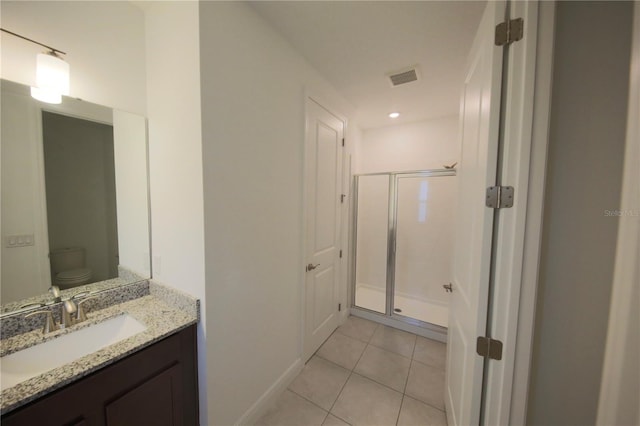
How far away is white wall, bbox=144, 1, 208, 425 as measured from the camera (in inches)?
43.3

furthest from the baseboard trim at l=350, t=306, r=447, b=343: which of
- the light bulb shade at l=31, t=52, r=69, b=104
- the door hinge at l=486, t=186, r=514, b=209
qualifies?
the light bulb shade at l=31, t=52, r=69, b=104

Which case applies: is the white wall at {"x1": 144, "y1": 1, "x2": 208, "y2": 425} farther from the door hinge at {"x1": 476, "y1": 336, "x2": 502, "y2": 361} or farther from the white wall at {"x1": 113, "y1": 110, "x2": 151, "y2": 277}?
the door hinge at {"x1": 476, "y1": 336, "x2": 502, "y2": 361}

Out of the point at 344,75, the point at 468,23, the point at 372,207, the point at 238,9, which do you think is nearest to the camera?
the point at 238,9

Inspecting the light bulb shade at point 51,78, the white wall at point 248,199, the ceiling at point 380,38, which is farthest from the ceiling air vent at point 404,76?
the light bulb shade at point 51,78

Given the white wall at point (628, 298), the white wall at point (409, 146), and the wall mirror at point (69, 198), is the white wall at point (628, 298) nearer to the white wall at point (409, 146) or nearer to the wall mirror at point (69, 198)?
the wall mirror at point (69, 198)

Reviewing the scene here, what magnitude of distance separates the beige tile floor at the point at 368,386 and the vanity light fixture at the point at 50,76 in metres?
2.21

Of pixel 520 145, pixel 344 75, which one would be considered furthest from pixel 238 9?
pixel 520 145

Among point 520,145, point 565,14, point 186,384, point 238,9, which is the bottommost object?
point 186,384

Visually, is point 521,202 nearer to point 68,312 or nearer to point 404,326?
point 68,312

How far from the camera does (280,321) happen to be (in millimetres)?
1629

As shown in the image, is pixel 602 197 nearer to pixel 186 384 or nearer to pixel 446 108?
pixel 186 384

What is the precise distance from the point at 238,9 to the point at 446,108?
8.00 feet

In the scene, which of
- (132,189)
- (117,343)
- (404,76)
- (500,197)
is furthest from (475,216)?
(132,189)

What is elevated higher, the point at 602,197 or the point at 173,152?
the point at 173,152
